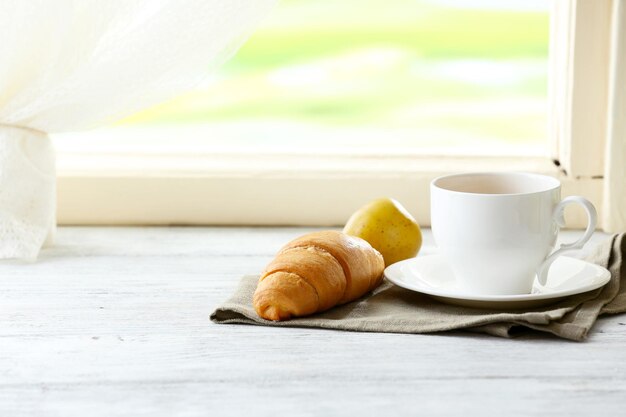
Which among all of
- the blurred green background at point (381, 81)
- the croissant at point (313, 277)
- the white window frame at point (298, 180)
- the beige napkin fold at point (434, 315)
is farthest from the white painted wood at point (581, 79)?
the croissant at point (313, 277)

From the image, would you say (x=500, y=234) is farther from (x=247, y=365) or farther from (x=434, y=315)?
(x=247, y=365)

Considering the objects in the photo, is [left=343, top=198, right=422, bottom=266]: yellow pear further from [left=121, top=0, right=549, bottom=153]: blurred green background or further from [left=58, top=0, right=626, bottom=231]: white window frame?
[left=121, top=0, right=549, bottom=153]: blurred green background

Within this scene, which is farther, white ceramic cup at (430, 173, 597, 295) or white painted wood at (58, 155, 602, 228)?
white painted wood at (58, 155, 602, 228)

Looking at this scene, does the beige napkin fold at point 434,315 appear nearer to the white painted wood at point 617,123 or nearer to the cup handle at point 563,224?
the cup handle at point 563,224

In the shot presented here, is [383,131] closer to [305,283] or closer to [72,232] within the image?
[72,232]

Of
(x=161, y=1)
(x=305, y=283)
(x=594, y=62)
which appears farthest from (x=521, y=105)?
(x=305, y=283)

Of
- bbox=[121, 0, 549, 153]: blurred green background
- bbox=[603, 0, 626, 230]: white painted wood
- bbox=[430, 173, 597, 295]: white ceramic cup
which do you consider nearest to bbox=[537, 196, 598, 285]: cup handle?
bbox=[430, 173, 597, 295]: white ceramic cup
